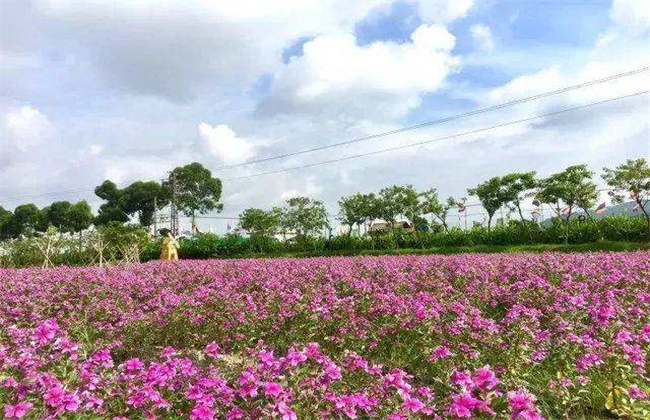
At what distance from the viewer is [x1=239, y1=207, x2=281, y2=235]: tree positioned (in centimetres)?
4238

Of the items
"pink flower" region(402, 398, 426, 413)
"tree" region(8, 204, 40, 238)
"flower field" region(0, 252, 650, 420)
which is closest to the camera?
"pink flower" region(402, 398, 426, 413)

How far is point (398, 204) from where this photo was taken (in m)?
39.7

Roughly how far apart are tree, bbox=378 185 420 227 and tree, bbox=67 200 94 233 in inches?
1777

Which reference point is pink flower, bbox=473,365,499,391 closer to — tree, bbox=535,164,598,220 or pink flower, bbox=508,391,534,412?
pink flower, bbox=508,391,534,412

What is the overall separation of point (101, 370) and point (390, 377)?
1857mm

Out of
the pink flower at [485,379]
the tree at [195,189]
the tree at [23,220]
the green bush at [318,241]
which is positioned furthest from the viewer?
the tree at [23,220]

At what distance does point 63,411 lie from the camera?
279cm

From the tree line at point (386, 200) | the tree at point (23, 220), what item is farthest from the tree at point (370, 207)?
the tree at point (23, 220)

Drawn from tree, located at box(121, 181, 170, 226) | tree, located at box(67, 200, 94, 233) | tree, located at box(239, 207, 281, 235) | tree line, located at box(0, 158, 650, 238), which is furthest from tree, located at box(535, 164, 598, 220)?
tree, located at box(67, 200, 94, 233)

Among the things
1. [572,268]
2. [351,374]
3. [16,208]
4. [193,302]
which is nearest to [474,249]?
[572,268]

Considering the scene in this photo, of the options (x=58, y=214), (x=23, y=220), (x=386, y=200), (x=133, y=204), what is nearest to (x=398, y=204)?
(x=386, y=200)

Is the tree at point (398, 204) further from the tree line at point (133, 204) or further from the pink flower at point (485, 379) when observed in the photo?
the pink flower at point (485, 379)

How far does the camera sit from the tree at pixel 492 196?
37.4 meters

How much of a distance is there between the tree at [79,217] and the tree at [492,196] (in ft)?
168
